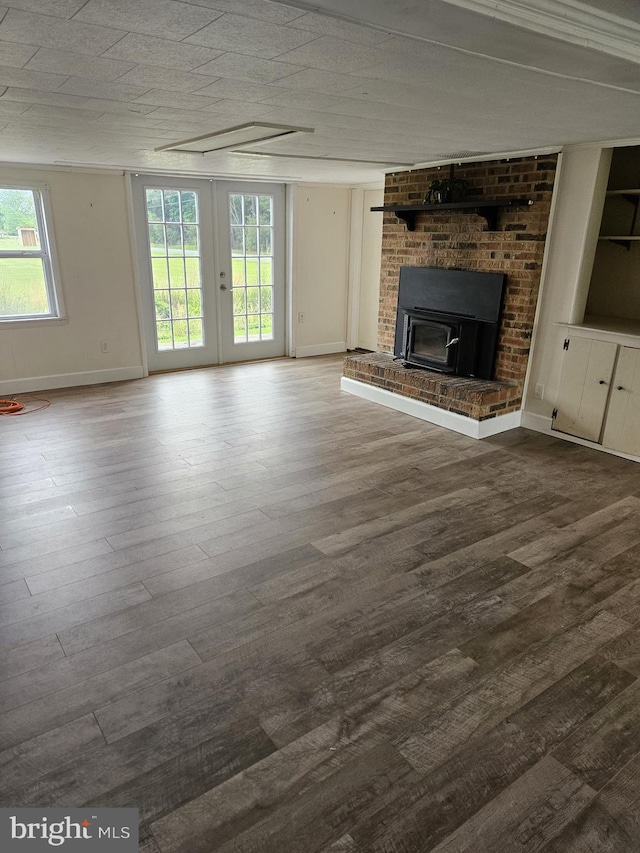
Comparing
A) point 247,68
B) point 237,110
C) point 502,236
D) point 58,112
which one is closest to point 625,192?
point 502,236

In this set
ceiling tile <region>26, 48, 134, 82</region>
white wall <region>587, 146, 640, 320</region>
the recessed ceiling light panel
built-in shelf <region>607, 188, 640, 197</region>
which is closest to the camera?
ceiling tile <region>26, 48, 134, 82</region>

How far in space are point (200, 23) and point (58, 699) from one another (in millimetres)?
2222

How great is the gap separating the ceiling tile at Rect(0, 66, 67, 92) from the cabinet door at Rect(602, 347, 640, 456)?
384 centimetres

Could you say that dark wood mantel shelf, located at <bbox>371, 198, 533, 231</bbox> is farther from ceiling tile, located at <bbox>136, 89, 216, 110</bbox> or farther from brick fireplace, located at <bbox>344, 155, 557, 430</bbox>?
ceiling tile, located at <bbox>136, 89, 216, 110</bbox>

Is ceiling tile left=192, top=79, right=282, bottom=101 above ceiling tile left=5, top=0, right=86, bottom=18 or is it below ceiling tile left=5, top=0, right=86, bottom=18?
above

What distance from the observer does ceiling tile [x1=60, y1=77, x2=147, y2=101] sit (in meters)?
2.25

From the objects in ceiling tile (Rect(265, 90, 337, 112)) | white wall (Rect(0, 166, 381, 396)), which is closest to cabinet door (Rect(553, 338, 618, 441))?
ceiling tile (Rect(265, 90, 337, 112))

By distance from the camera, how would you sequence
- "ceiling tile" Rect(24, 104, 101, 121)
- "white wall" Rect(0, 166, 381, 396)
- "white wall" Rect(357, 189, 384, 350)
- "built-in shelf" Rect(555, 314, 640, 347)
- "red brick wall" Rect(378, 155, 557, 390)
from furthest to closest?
"white wall" Rect(357, 189, 384, 350) < "white wall" Rect(0, 166, 381, 396) < "red brick wall" Rect(378, 155, 557, 390) < "built-in shelf" Rect(555, 314, 640, 347) < "ceiling tile" Rect(24, 104, 101, 121)

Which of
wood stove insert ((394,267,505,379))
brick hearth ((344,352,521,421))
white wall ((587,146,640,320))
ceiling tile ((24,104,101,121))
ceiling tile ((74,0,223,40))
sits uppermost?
ceiling tile ((24,104,101,121))

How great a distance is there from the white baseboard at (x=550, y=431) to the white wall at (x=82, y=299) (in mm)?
4156

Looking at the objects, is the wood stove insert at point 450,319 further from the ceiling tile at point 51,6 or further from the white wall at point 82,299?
the ceiling tile at point 51,6

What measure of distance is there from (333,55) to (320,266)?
553 centimetres

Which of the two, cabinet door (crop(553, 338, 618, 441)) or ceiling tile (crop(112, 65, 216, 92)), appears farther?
cabinet door (crop(553, 338, 618, 441))

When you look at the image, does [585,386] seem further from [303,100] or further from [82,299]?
[82,299]
